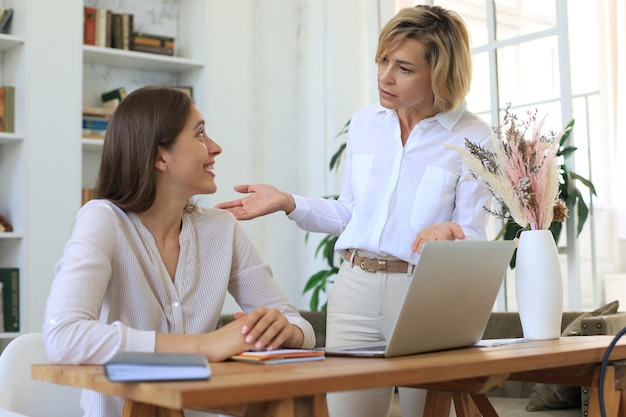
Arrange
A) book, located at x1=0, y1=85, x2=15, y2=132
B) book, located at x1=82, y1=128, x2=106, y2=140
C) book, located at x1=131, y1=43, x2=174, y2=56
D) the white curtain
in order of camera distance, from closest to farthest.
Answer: the white curtain, book, located at x1=0, y1=85, x2=15, y2=132, book, located at x1=82, y1=128, x2=106, y2=140, book, located at x1=131, y1=43, x2=174, y2=56

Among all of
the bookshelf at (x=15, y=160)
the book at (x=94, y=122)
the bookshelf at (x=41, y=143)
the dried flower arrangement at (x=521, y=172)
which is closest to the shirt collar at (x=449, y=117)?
the dried flower arrangement at (x=521, y=172)

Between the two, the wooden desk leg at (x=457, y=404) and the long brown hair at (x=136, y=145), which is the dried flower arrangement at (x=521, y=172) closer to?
the wooden desk leg at (x=457, y=404)

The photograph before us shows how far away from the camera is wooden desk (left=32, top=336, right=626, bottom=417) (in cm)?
112

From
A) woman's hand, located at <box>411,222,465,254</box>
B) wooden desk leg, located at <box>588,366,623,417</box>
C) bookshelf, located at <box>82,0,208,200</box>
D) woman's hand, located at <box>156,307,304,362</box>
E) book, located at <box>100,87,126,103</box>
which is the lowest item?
wooden desk leg, located at <box>588,366,623,417</box>

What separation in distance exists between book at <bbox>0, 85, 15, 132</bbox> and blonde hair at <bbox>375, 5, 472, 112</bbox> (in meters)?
2.88

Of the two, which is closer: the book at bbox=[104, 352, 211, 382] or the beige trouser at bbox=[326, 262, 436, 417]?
the book at bbox=[104, 352, 211, 382]

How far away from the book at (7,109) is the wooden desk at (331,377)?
11.0 feet

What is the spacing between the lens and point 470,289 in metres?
1.68

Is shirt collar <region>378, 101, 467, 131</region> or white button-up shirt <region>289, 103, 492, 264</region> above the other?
shirt collar <region>378, 101, 467, 131</region>

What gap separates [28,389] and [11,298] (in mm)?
2757

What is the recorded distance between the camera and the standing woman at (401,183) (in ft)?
7.12

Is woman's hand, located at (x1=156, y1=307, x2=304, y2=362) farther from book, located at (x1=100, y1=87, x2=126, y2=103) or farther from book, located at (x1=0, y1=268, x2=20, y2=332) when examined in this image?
book, located at (x1=100, y1=87, x2=126, y2=103)

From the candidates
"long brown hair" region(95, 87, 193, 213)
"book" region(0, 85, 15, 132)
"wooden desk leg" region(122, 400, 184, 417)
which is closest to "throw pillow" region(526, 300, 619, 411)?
"long brown hair" region(95, 87, 193, 213)

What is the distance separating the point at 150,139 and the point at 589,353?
1058 mm
